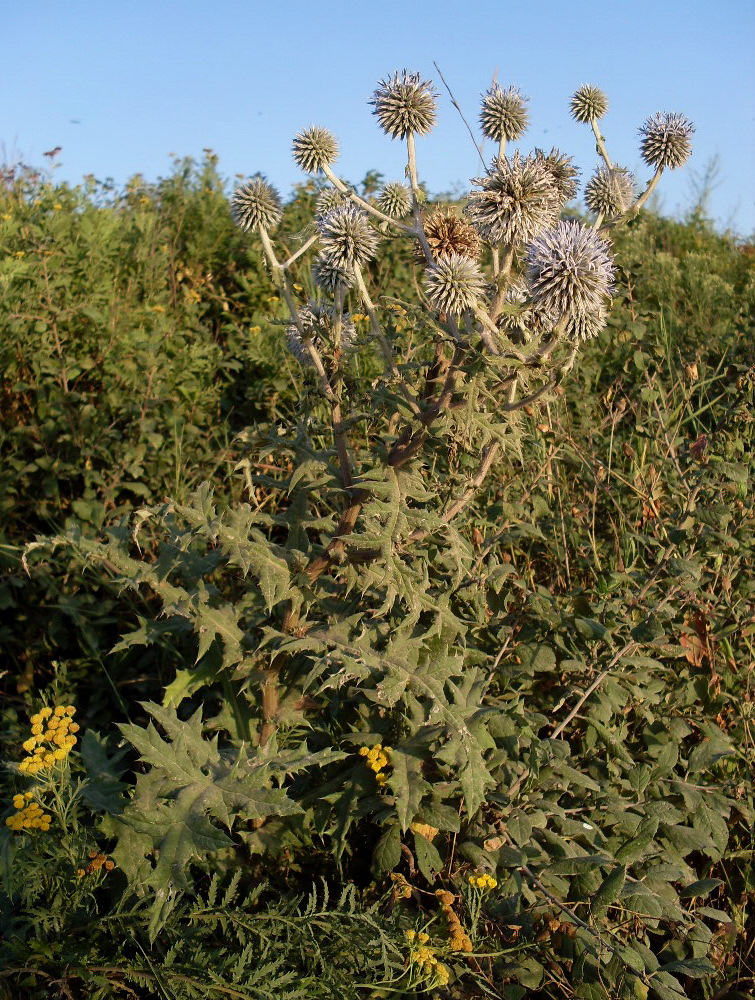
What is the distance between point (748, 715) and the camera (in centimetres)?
306

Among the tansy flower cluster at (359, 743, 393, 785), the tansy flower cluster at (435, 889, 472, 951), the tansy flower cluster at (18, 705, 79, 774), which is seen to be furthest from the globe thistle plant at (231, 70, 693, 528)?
the tansy flower cluster at (435, 889, 472, 951)

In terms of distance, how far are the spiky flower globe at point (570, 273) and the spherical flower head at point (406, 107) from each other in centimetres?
72

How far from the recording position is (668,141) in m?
3.18

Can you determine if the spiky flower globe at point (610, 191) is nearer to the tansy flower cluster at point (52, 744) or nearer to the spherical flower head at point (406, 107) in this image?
the spherical flower head at point (406, 107)

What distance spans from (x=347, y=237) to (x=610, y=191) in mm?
874

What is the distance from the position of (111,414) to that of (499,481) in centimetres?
190

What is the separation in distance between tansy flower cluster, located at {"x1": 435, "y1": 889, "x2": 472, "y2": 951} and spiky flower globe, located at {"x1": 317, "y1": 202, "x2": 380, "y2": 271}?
73.6 inches

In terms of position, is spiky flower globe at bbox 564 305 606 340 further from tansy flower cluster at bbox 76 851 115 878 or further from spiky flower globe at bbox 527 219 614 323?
tansy flower cluster at bbox 76 851 115 878

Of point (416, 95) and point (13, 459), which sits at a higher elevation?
point (416, 95)

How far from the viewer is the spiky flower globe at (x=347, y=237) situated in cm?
283

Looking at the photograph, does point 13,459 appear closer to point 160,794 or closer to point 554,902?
point 160,794

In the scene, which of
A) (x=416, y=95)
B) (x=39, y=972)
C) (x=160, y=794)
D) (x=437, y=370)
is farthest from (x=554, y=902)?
(x=416, y=95)

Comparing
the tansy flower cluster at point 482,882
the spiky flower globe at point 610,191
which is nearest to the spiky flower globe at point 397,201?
the spiky flower globe at point 610,191

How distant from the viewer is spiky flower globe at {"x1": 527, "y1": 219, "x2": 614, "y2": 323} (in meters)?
2.41
